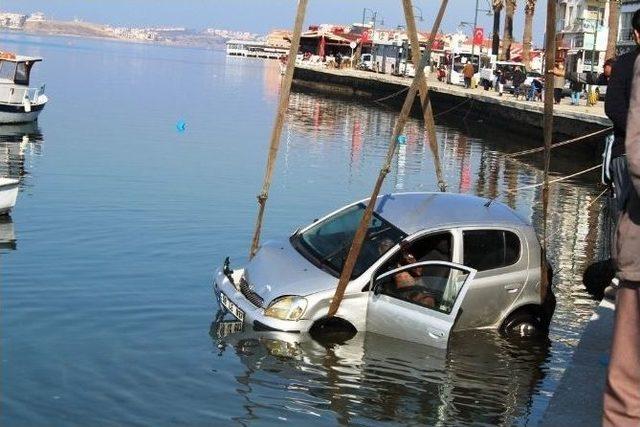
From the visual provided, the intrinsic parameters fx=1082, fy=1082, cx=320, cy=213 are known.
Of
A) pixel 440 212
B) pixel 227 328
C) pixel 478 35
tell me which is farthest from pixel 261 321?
pixel 478 35

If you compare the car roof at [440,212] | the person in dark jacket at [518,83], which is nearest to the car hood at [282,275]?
the car roof at [440,212]

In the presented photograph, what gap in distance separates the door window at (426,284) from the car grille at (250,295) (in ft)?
3.73

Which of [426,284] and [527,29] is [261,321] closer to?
[426,284]

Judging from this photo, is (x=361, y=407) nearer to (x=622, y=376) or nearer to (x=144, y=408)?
(x=144, y=408)

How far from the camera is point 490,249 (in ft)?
36.7

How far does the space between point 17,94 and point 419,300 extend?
3012cm

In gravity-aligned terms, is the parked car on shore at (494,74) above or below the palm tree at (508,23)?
below

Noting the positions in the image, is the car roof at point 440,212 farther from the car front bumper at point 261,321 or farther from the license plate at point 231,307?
the license plate at point 231,307

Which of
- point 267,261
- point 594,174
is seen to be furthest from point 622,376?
point 594,174

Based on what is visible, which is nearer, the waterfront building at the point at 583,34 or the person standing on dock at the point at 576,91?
the person standing on dock at the point at 576,91

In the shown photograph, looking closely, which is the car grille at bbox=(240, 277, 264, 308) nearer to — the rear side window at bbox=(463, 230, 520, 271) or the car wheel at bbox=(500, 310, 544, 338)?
the rear side window at bbox=(463, 230, 520, 271)

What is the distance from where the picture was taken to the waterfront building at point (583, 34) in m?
77.4

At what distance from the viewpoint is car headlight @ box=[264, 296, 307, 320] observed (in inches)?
407

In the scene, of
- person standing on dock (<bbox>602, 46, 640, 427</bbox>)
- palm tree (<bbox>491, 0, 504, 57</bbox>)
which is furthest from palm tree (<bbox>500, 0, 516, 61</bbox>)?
person standing on dock (<bbox>602, 46, 640, 427</bbox>)
